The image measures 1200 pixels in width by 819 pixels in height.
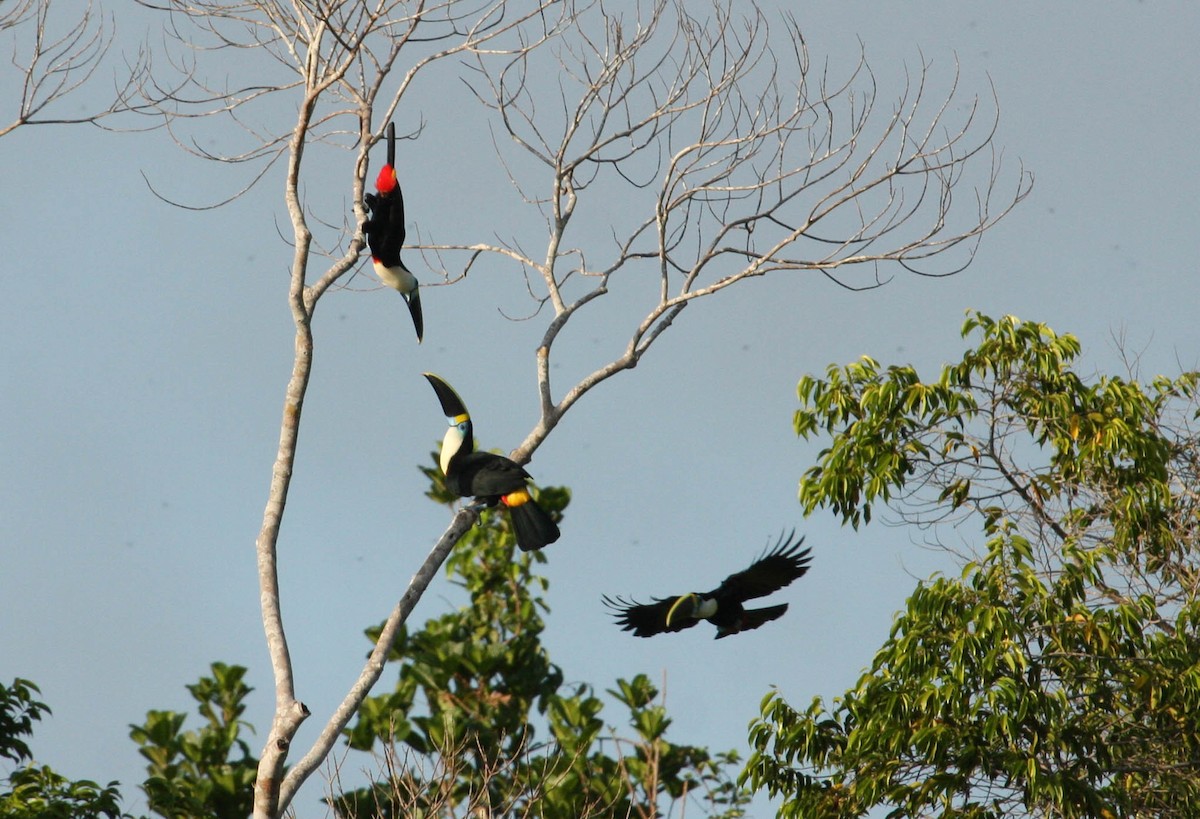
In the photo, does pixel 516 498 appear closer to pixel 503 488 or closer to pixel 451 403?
pixel 503 488

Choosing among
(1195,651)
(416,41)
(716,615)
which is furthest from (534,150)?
(1195,651)

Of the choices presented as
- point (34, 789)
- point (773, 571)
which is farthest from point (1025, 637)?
point (34, 789)

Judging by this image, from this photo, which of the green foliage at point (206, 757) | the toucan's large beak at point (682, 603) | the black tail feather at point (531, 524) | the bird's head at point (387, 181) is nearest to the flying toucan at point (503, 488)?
the black tail feather at point (531, 524)

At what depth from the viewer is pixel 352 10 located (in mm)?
6480

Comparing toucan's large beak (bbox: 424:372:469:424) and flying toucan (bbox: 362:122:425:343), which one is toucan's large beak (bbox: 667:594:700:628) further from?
flying toucan (bbox: 362:122:425:343)

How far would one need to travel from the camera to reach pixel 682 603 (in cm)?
717

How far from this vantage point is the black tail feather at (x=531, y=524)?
22.4ft

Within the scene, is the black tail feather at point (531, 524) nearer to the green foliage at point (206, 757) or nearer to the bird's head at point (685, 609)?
the bird's head at point (685, 609)

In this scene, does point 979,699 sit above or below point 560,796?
below

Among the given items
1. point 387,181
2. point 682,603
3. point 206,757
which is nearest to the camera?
point 387,181

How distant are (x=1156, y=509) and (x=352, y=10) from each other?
478 centimetres

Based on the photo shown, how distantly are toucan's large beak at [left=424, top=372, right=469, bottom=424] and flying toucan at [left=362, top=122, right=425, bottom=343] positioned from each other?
62 cm

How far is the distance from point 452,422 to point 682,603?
4.67 ft

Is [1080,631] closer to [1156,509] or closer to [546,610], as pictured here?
[1156,509]
